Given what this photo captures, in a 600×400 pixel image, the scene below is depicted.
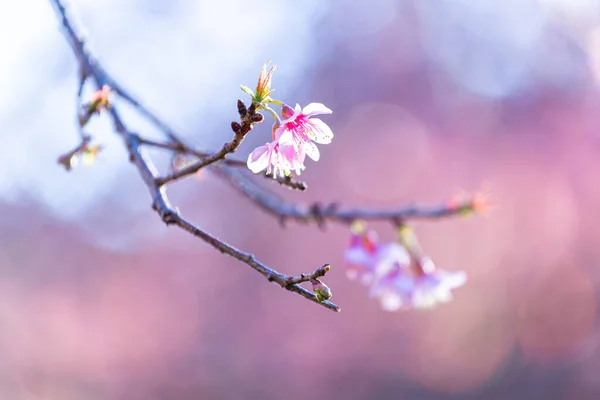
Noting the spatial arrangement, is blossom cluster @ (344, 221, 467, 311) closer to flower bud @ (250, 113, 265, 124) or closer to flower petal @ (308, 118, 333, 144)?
flower petal @ (308, 118, 333, 144)

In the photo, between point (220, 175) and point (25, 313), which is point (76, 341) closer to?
point (25, 313)

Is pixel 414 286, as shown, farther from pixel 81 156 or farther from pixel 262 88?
pixel 262 88

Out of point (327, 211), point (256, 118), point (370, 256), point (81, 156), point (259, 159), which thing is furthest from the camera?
point (370, 256)

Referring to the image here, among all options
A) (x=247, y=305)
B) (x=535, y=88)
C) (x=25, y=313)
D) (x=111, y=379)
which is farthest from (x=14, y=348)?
(x=535, y=88)

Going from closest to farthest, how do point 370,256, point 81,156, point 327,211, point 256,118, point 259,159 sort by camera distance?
point 256,118 < point 259,159 < point 81,156 < point 327,211 < point 370,256

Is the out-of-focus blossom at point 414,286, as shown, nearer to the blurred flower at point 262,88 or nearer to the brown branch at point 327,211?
the brown branch at point 327,211

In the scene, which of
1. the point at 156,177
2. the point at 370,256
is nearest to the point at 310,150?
the point at 156,177
